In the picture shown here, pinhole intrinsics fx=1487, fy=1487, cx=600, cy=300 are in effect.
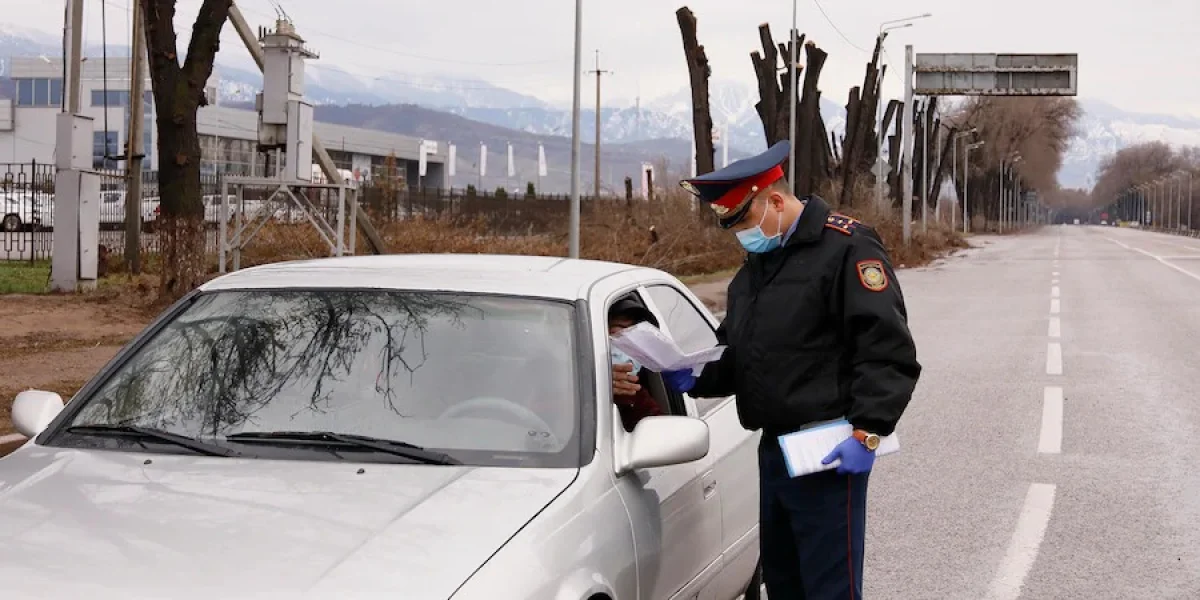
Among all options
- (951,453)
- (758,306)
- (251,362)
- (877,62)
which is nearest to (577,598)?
(758,306)

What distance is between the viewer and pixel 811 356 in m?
4.11

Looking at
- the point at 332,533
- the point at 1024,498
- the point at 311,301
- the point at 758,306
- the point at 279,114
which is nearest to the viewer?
the point at 332,533

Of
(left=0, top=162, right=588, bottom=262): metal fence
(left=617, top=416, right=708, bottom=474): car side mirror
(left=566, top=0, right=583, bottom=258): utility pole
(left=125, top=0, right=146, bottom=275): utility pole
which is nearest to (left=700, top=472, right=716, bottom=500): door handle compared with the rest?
(left=617, top=416, right=708, bottom=474): car side mirror

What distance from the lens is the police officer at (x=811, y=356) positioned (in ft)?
13.1

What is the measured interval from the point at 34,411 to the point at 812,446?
2.20 m

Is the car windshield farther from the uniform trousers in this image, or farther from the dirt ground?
the dirt ground

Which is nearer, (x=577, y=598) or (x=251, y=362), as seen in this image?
(x=577, y=598)

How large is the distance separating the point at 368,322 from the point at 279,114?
16.5m

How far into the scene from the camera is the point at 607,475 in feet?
12.7

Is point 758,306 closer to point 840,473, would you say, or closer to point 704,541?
point 840,473

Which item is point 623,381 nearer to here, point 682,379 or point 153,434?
point 682,379

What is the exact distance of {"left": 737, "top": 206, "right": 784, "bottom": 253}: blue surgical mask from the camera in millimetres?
4172

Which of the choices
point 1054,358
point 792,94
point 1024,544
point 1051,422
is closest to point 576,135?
point 1054,358

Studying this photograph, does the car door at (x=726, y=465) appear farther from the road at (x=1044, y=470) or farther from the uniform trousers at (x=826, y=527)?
the road at (x=1044, y=470)
